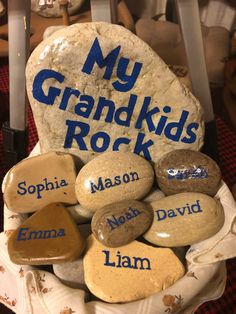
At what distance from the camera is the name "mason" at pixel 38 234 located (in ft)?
1.63

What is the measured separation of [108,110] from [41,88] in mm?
109

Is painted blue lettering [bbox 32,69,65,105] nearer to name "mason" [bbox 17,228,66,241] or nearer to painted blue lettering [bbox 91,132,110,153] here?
painted blue lettering [bbox 91,132,110,153]

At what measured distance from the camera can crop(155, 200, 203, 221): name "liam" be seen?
521 millimetres

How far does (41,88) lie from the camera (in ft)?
1.78

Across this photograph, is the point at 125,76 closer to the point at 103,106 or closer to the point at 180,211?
the point at 103,106

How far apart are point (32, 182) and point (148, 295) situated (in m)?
0.24

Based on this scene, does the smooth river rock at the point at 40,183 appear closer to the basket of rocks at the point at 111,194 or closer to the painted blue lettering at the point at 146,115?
the basket of rocks at the point at 111,194

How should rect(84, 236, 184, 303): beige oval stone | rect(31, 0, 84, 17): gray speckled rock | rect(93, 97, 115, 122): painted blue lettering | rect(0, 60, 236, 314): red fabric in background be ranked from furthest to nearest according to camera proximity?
rect(31, 0, 84, 17): gray speckled rock
rect(0, 60, 236, 314): red fabric in background
rect(93, 97, 115, 122): painted blue lettering
rect(84, 236, 184, 303): beige oval stone

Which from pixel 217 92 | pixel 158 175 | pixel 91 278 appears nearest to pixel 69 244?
pixel 91 278

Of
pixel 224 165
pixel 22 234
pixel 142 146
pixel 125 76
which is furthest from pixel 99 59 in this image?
pixel 224 165

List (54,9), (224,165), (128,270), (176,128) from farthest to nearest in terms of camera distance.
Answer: (54,9) < (224,165) < (176,128) < (128,270)

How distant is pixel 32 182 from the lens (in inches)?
22.3

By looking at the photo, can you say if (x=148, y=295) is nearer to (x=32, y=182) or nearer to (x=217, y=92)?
(x=32, y=182)

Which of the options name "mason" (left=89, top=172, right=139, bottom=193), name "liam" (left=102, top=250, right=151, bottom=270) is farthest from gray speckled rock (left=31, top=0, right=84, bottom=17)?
name "liam" (left=102, top=250, right=151, bottom=270)
